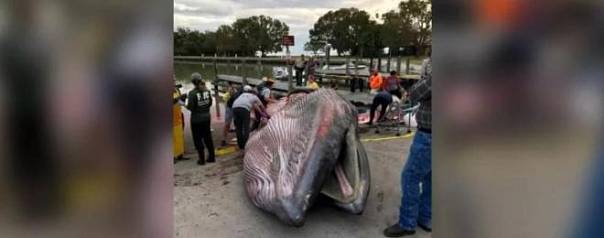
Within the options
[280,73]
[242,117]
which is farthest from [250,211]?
[280,73]

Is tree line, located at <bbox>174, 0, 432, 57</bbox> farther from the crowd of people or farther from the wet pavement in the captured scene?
the wet pavement

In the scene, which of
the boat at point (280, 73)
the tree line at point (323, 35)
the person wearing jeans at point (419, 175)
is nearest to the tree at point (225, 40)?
the tree line at point (323, 35)

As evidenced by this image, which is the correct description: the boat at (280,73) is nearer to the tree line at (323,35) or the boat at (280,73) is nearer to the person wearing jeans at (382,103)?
the tree line at (323,35)

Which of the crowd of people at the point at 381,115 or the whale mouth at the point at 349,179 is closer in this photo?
the crowd of people at the point at 381,115

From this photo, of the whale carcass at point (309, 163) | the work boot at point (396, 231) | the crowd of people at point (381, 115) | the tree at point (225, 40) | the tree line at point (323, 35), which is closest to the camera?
the crowd of people at point (381, 115)

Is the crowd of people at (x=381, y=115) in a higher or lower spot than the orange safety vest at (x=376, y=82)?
lower

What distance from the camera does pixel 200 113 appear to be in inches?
299

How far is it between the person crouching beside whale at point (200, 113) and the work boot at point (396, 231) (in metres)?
4.09

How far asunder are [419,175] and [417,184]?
105 mm

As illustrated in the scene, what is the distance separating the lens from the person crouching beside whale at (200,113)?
7512 mm

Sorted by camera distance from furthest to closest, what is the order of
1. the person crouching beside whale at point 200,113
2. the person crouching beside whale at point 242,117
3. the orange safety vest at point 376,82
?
the orange safety vest at point 376,82
the person crouching beside whale at point 242,117
the person crouching beside whale at point 200,113
